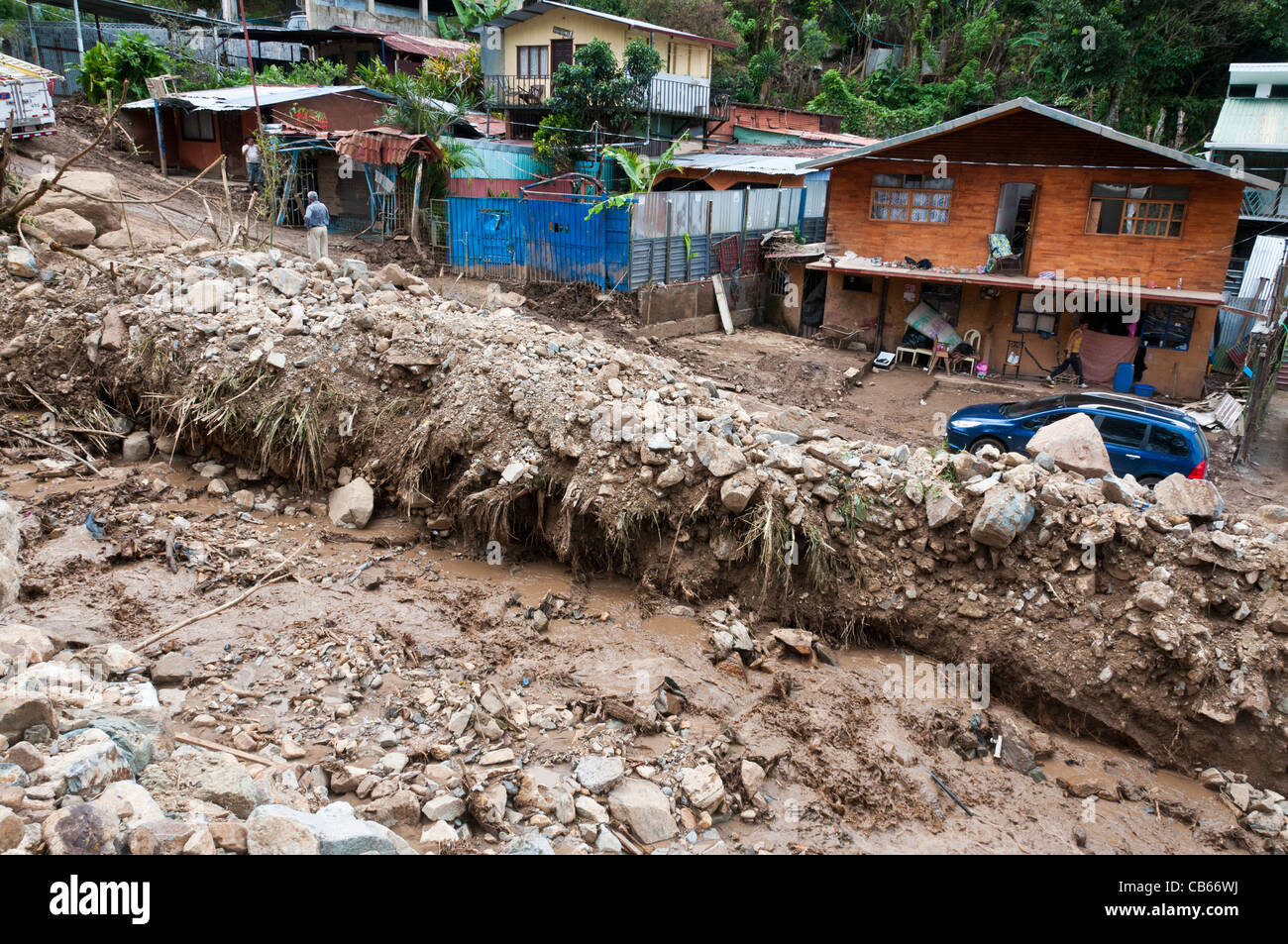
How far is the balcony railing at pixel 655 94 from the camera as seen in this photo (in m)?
27.9

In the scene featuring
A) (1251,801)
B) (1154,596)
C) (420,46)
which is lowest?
(1251,801)

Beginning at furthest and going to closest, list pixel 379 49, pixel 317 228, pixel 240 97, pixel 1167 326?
pixel 379 49
pixel 240 97
pixel 1167 326
pixel 317 228

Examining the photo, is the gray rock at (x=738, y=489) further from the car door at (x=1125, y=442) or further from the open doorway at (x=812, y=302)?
the open doorway at (x=812, y=302)

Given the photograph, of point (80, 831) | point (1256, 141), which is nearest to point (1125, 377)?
point (1256, 141)

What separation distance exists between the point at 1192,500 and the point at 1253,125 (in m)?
25.9

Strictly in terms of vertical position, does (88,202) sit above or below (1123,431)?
above

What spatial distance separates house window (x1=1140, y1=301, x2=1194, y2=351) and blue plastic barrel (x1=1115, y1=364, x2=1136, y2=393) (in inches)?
24.9

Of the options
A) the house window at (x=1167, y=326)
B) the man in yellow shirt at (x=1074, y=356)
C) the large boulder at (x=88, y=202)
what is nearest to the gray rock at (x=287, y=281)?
the large boulder at (x=88, y=202)

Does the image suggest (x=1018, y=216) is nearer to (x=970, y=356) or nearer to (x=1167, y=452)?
(x=970, y=356)

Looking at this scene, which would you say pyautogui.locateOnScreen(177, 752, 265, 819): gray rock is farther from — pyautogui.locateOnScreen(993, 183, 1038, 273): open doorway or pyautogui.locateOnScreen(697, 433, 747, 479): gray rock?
pyautogui.locateOnScreen(993, 183, 1038, 273): open doorway

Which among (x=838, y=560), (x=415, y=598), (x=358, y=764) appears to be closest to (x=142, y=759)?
(x=358, y=764)

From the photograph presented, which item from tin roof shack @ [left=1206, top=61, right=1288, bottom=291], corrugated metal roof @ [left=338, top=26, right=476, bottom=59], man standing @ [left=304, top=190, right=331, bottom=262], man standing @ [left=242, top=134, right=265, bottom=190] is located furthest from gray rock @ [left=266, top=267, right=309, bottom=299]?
tin roof shack @ [left=1206, top=61, right=1288, bottom=291]

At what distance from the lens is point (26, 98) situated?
19031 mm

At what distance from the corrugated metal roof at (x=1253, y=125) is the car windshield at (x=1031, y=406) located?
66.1 ft
